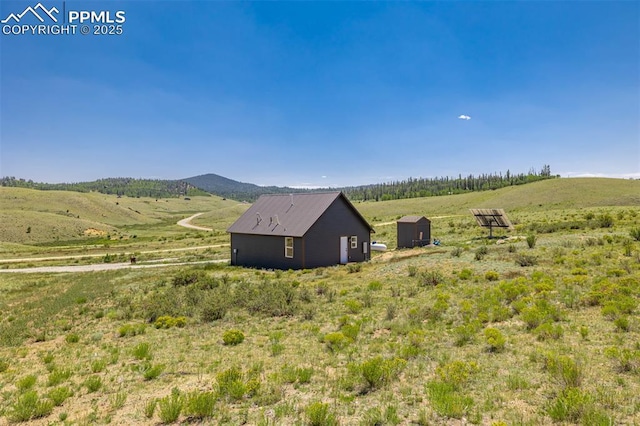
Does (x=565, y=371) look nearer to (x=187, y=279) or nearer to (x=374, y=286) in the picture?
(x=374, y=286)

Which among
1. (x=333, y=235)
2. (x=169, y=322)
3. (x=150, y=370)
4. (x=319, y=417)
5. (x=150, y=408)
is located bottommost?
(x=169, y=322)

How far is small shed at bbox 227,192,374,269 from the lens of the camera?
1116 inches

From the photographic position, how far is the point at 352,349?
9547 millimetres

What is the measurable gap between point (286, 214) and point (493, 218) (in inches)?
911

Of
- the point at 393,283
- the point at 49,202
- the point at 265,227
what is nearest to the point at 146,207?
the point at 49,202

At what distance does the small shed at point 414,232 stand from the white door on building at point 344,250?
9243 millimetres

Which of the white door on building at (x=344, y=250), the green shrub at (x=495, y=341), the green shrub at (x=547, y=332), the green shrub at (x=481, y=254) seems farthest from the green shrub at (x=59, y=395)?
the white door on building at (x=344, y=250)

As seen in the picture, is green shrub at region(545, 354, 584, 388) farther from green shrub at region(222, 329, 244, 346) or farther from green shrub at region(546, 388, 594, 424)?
green shrub at region(222, 329, 244, 346)

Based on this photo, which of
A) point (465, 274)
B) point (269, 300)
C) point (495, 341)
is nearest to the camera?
point (495, 341)

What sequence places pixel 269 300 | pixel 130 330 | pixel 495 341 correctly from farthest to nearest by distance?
pixel 269 300 < pixel 130 330 < pixel 495 341

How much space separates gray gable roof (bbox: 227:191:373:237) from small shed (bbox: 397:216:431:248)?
726cm

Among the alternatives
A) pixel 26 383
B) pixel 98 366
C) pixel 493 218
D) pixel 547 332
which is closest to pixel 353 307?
pixel 547 332

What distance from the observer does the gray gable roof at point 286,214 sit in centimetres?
2901

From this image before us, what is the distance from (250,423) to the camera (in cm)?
610
